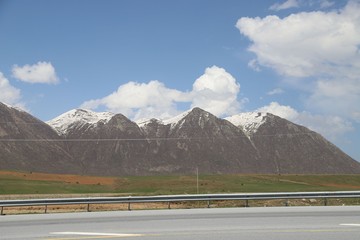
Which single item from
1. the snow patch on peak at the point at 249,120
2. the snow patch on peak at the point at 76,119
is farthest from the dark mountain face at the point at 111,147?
the snow patch on peak at the point at 249,120

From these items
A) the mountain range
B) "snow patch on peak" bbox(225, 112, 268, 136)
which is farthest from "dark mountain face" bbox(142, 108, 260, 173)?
"snow patch on peak" bbox(225, 112, 268, 136)

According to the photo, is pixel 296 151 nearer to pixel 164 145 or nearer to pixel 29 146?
pixel 164 145

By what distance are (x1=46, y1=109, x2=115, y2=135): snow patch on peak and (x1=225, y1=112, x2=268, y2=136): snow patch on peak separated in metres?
47.5

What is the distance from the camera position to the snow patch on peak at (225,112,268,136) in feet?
522

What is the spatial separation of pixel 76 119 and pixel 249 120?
6408 centimetres

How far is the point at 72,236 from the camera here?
38.8 ft

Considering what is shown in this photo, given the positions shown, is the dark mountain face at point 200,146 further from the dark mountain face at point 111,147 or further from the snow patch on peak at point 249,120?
the snow patch on peak at point 249,120

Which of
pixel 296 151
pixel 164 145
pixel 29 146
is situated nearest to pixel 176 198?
pixel 29 146

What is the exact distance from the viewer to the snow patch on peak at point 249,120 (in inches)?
6267

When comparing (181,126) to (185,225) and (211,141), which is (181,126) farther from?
(185,225)

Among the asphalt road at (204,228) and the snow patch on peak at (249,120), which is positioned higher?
the snow patch on peak at (249,120)

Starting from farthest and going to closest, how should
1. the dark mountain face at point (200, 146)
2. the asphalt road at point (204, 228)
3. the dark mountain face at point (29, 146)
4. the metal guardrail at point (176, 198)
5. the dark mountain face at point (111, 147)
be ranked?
the dark mountain face at point (200, 146) → the dark mountain face at point (111, 147) → the dark mountain face at point (29, 146) → the metal guardrail at point (176, 198) → the asphalt road at point (204, 228)

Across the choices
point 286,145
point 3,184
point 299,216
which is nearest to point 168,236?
point 299,216

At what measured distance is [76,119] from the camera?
15500cm
